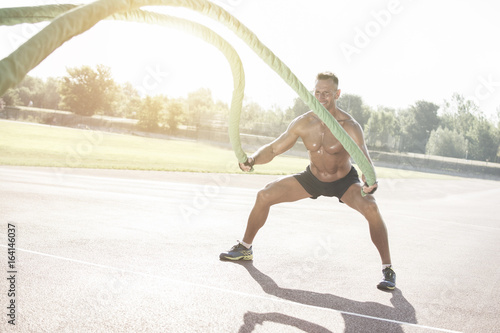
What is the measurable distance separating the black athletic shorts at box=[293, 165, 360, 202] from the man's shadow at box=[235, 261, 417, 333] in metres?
1.22

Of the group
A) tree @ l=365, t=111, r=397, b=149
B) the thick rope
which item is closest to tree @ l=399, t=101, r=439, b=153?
tree @ l=365, t=111, r=397, b=149

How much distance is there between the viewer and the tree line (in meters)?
57.5

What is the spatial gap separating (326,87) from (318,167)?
3.24 ft

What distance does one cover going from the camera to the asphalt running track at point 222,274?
3.54m

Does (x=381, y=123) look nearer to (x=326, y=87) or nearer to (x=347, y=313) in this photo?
(x=326, y=87)

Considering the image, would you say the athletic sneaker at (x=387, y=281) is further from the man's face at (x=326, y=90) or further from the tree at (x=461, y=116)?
the tree at (x=461, y=116)

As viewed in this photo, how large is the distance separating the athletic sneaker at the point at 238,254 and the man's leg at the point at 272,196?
0.42ft

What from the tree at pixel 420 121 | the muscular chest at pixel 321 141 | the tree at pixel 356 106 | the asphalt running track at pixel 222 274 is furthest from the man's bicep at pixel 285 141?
the tree at pixel 420 121

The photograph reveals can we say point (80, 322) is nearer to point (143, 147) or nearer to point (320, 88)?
point (320, 88)

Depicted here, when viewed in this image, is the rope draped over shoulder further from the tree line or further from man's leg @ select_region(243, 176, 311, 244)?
the tree line

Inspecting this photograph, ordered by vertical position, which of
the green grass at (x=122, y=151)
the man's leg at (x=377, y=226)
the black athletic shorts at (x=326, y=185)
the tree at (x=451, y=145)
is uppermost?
the tree at (x=451, y=145)

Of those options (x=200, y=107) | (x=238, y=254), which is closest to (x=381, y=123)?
(x=200, y=107)

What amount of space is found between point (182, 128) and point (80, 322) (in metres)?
55.5

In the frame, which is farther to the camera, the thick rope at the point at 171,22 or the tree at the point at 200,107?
the tree at the point at 200,107
